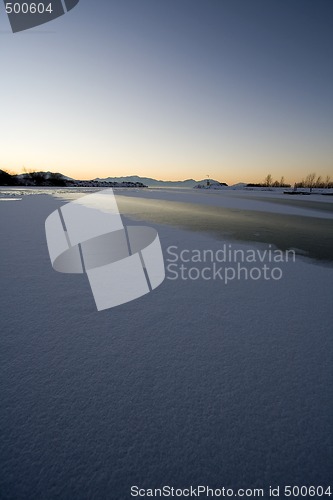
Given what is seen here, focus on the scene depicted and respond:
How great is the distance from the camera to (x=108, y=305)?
2602mm

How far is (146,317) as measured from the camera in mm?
2408

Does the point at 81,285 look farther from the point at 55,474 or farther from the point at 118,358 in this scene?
the point at 55,474

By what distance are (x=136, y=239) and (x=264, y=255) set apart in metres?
2.84

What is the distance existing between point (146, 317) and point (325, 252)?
450cm

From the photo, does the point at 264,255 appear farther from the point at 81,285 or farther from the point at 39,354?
the point at 39,354

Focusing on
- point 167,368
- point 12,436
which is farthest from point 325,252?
point 12,436

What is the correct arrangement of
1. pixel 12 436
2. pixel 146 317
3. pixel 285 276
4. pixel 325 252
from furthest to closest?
pixel 325 252
pixel 285 276
pixel 146 317
pixel 12 436

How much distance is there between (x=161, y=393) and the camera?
1.52m

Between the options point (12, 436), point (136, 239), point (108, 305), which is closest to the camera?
point (12, 436)

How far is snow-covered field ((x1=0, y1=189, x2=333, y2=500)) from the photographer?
1145 mm

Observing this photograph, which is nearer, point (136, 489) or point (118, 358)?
point (136, 489)

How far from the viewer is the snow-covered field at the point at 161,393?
3.76 feet

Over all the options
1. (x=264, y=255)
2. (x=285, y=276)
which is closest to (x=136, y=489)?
(x=285, y=276)

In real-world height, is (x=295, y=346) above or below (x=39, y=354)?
below
